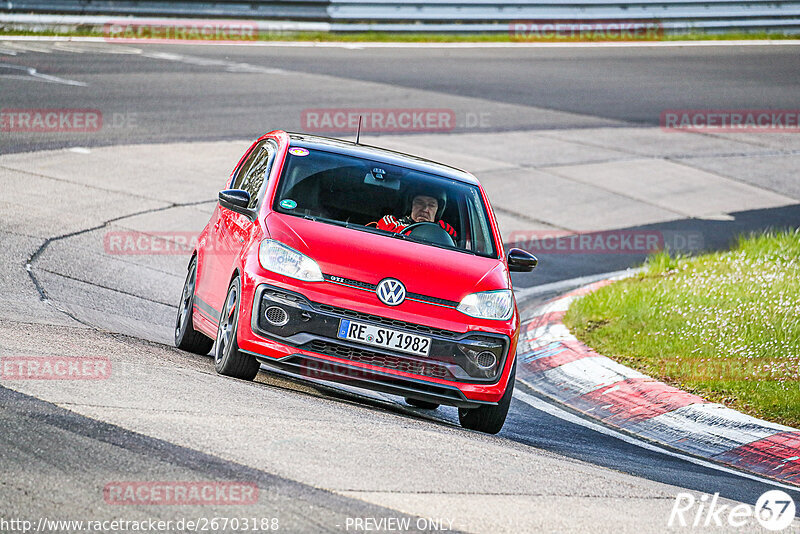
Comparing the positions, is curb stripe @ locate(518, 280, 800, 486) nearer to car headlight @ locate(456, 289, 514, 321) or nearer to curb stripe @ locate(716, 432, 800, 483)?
curb stripe @ locate(716, 432, 800, 483)

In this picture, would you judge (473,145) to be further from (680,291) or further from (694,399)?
(694,399)

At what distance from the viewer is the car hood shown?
7.08 meters

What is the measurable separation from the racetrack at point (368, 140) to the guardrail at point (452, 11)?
152 cm

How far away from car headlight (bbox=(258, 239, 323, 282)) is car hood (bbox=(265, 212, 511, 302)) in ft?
0.14

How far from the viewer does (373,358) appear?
7.00m

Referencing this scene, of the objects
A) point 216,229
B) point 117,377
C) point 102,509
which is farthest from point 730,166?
point 102,509

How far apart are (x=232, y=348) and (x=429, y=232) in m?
1.62

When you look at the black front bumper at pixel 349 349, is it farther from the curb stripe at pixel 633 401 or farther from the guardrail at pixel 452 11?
the guardrail at pixel 452 11

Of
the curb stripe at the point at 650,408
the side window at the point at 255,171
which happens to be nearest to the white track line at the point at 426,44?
the side window at the point at 255,171

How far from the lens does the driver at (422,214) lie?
807 cm

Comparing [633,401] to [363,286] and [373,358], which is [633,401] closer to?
[373,358]

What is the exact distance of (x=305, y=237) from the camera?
7289 mm

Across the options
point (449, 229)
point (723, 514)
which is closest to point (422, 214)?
point (449, 229)

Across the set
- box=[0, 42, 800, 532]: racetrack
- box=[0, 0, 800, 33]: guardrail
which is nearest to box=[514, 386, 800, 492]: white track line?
box=[0, 42, 800, 532]: racetrack
